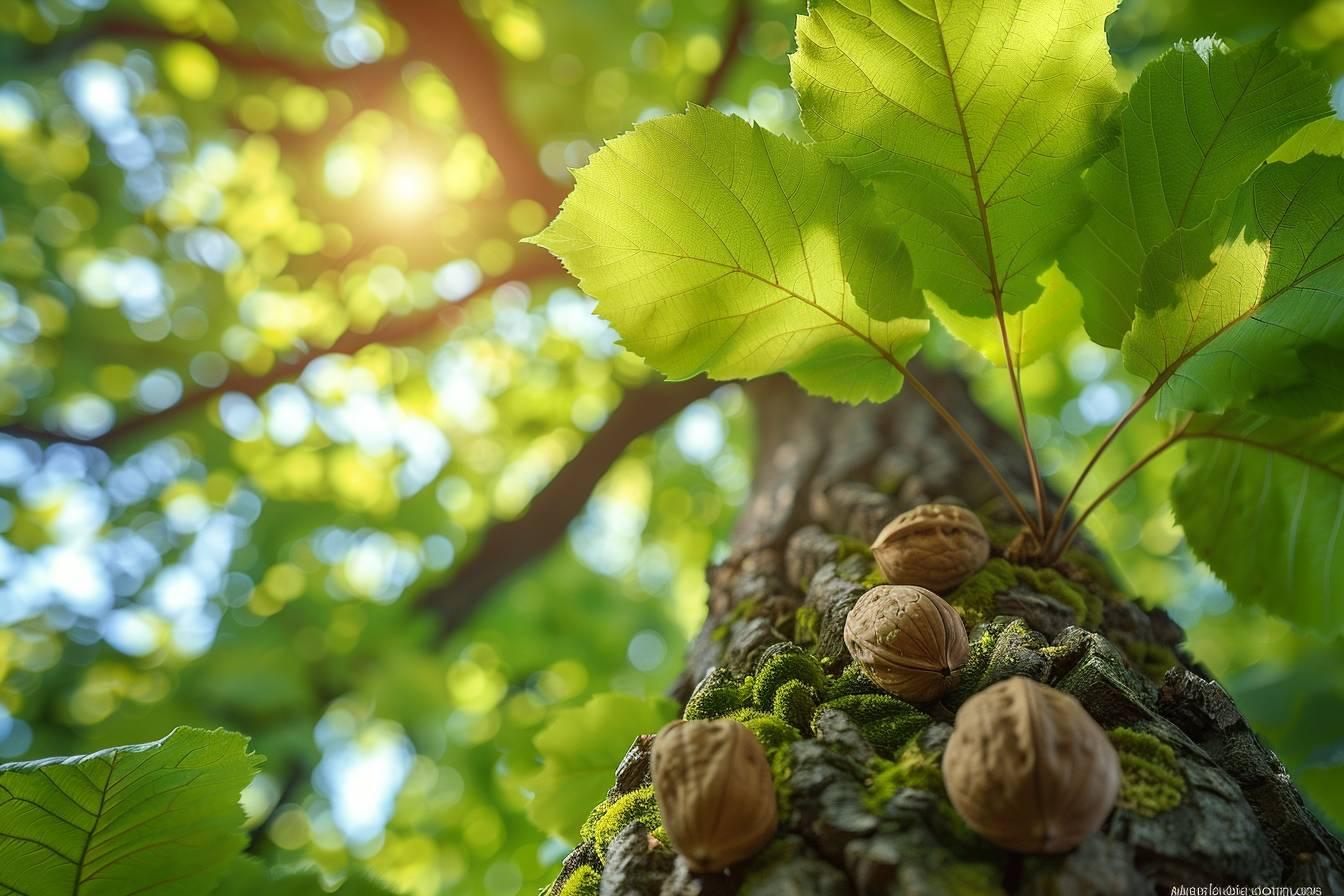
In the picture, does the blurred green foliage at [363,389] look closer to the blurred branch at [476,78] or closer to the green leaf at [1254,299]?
the blurred branch at [476,78]

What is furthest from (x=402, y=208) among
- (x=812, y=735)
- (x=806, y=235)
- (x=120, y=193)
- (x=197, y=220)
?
(x=812, y=735)

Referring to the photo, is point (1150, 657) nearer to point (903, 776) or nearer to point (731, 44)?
point (903, 776)

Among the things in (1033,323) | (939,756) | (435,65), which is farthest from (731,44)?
(939,756)

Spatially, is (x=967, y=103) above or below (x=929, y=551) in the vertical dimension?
above

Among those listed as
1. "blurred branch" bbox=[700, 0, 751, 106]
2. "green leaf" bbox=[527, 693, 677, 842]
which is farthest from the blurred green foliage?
"green leaf" bbox=[527, 693, 677, 842]

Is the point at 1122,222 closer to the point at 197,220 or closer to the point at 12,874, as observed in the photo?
the point at 12,874

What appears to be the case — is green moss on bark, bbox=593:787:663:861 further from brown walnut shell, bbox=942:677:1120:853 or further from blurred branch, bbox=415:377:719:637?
blurred branch, bbox=415:377:719:637
